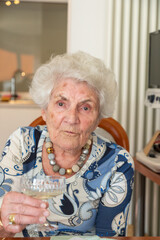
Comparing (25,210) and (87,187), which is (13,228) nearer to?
(25,210)

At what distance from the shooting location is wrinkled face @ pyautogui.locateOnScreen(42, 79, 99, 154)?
1639 millimetres

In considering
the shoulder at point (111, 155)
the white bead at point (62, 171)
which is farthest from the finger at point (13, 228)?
the shoulder at point (111, 155)

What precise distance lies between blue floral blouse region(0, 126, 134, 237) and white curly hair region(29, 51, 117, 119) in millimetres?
186

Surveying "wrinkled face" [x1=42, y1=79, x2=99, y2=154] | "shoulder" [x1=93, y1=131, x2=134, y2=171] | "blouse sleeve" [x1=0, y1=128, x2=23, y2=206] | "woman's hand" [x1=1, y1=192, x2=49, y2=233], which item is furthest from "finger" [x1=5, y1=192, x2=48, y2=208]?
"shoulder" [x1=93, y1=131, x2=134, y2=171]

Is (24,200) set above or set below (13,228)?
above

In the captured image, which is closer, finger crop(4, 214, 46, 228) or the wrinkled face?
finger crop(4, 214, 46, 228)

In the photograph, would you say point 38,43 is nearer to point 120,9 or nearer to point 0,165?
point 120,9

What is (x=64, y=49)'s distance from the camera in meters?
4.44

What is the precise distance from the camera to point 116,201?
161 cm

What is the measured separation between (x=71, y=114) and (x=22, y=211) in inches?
20.3

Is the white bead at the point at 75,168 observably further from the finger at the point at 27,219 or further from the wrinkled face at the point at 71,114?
the finger at the point at 27,219

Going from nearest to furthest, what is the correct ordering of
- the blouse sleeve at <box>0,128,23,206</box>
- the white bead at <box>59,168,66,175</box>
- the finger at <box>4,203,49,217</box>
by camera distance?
the finger at <box>4,203,49,217</box>
the blouse sleeve at <box>0,128,23,206</box>
the white bead at <box>59,168,66,175</box>

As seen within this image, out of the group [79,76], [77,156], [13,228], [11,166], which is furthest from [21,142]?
[13,228]

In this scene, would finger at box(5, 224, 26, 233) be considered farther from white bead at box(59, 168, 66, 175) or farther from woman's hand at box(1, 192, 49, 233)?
white bead at box(59, 168, 66, 175)
